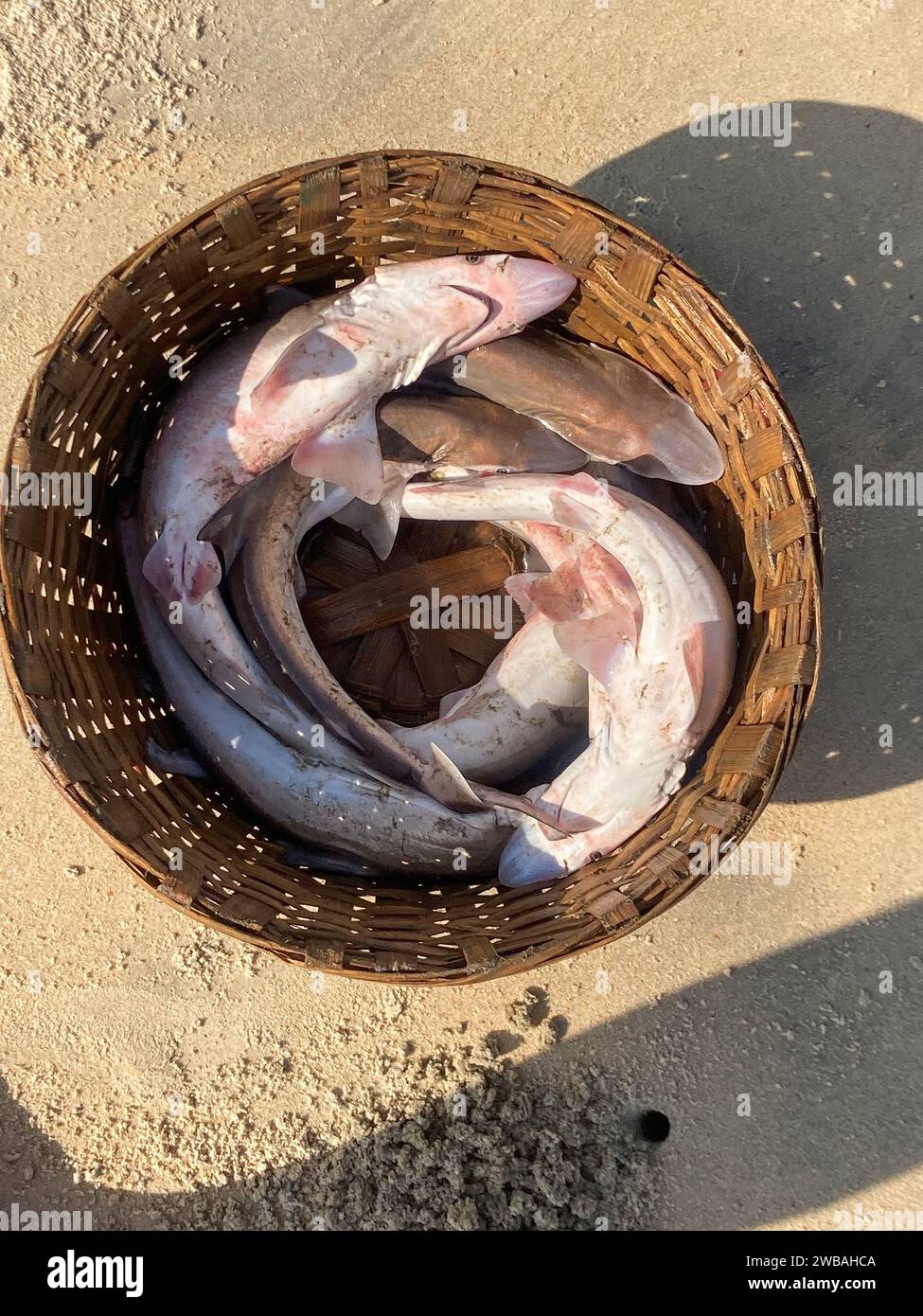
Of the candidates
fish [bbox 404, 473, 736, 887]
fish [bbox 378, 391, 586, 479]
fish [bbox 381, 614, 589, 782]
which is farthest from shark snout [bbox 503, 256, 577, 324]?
fish [bbox 381, 614, 589, 782]

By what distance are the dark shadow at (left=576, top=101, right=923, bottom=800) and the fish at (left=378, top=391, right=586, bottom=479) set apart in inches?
28.4

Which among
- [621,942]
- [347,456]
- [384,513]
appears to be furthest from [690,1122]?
[347,456]

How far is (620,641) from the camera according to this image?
2.22 meters

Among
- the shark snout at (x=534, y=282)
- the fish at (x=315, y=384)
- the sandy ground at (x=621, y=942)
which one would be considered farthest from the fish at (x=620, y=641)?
the sandy ground at (x=621, y=942)

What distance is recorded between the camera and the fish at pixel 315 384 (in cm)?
215

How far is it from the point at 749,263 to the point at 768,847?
1.58m

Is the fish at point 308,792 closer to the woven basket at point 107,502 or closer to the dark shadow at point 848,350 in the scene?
the woven basket at point 107,502

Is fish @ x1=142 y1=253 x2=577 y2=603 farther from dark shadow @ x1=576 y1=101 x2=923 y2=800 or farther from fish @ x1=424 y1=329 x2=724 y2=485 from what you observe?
dark shadow @ x1=576 y1=101 x2=923 y2=800

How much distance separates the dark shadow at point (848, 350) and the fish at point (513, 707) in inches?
27.3

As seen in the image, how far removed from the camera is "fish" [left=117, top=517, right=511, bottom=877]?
2258 millimetres

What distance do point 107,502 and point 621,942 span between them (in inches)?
68.7

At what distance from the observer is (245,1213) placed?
248 centimetres
